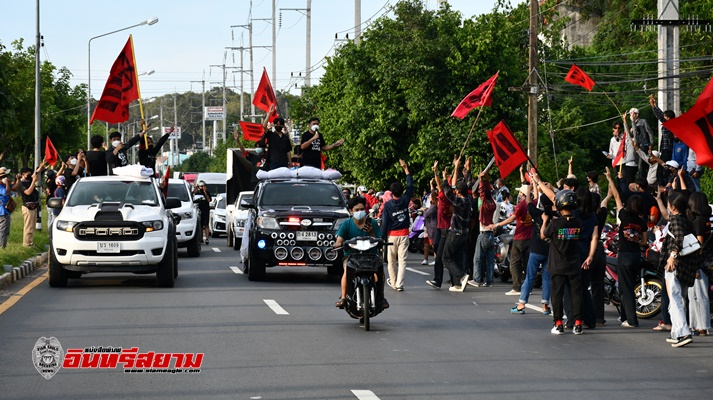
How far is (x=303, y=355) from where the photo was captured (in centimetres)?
1100

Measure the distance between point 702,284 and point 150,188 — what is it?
9.69 meters

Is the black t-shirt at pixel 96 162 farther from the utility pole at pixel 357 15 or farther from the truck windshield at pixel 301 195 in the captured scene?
the utility pole at pixel 357 15

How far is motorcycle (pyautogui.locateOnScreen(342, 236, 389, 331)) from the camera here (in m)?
13.4

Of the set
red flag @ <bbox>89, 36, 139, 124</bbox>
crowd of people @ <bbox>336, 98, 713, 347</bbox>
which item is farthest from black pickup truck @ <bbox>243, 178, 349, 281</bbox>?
red flag @ <bbox>89, 36, 139, 124</bbox>

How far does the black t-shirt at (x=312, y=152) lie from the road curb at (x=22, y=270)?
18.5ft

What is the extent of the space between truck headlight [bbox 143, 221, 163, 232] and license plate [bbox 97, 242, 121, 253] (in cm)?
54

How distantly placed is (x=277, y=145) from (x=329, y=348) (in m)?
11.2

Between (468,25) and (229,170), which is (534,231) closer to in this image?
(229,170)

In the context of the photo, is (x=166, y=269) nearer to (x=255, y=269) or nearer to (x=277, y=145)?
(x=255, y=269)

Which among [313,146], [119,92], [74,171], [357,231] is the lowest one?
[357,231]

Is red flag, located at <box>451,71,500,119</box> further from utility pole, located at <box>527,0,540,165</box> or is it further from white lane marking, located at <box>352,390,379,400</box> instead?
white lane marking, located at <box>352,390,379,400</box>

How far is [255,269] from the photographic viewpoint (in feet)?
64.7

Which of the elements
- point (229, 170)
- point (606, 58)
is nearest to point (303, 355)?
point (229, 170)

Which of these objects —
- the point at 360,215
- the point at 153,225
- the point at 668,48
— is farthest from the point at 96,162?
the point at 668,48
